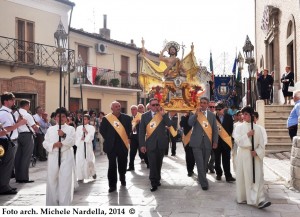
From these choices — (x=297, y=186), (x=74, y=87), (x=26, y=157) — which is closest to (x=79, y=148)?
(x=26, y=157)

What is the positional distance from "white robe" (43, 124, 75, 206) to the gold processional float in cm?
573

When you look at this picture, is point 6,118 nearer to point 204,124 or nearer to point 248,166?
point 204,124

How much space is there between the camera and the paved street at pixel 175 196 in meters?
6.50

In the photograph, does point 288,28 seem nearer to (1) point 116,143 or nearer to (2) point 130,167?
(2) point 130,167

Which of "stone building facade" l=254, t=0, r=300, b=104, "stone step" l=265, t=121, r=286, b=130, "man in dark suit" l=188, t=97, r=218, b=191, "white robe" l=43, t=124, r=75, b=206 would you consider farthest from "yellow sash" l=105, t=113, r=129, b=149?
"stone building facade" l=254, t=0, r=300, b=104

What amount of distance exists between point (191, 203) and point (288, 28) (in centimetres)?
1409

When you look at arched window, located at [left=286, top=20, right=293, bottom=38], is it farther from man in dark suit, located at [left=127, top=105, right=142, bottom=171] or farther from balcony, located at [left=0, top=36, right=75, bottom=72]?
balcony, located at [left=0, top=36, right=75, bottom=72]

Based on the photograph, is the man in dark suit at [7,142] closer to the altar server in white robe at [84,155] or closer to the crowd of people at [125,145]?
the crowd of people at [125,145]

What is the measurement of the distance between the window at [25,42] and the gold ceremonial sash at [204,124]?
13880 mm

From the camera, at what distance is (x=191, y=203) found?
7.05 meters

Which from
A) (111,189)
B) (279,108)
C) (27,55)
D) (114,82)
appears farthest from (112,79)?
(111,189)

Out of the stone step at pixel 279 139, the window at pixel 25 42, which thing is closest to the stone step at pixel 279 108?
the stone step at pixel 279 139

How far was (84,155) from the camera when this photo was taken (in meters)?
9.53

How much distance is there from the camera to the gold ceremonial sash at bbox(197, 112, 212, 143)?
8.71 metres
